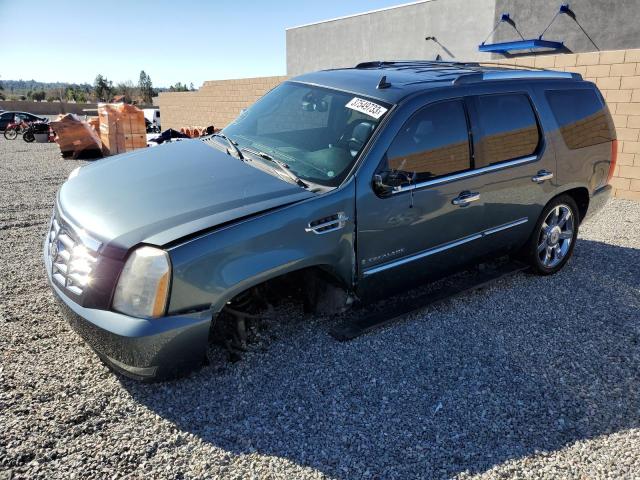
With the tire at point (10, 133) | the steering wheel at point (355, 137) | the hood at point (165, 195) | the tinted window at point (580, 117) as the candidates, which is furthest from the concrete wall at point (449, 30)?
the hood at point (165, 195)

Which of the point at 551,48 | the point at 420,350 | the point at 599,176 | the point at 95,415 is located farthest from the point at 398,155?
the point at 551,48

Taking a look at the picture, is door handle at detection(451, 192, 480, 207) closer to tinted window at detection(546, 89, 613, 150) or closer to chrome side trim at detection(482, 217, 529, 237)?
chrome side trim at detection(482, 217, 529, 237)

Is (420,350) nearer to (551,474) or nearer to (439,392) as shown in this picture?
(439,392)

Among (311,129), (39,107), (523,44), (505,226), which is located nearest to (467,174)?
(505,226)

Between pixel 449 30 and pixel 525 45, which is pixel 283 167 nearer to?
pixel 525 45

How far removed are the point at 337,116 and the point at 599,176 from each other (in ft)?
10.3

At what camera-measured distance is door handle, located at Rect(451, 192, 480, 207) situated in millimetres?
3797

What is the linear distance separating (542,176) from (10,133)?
90.5 ft

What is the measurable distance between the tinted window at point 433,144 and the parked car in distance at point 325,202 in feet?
0.04

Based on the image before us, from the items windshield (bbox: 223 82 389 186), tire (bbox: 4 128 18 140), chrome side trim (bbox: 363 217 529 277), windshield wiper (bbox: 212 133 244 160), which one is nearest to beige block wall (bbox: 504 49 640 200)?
chrome side trim (bbox: 363 217 529 277)

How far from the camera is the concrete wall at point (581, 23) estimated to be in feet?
53.9

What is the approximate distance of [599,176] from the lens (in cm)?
511

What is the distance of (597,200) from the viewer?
17.0ft

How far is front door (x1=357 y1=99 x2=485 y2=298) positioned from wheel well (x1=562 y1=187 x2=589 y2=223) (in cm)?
159
